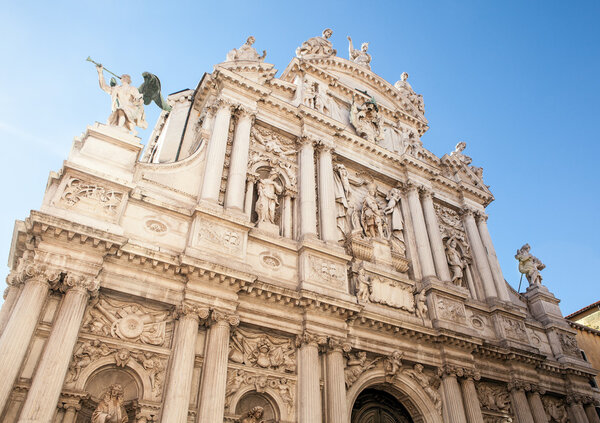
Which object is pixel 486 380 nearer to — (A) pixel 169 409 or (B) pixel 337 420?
(B) pixel 337 420

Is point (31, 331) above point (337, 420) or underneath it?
above

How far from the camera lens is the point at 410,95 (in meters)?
19.4

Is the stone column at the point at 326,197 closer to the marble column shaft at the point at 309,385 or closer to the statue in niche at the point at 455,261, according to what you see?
the marble column shaft at the point at 309,385

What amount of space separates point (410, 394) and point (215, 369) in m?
5.19

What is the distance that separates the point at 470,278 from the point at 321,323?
7.17 meters

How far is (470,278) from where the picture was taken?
1527 cm

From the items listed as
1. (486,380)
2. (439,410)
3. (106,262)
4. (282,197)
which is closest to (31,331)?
(106,262)

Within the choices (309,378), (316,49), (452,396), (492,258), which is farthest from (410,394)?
(316,49)

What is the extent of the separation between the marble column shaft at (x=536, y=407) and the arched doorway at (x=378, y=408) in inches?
155

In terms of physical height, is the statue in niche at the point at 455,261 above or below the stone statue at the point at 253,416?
above

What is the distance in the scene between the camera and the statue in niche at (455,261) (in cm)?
1469

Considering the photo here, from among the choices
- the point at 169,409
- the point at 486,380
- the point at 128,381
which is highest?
the point at 486,380

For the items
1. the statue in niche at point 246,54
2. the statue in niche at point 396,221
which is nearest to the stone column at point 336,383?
the statue in niche at point 396,221

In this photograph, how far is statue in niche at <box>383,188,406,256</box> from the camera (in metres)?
14.0
